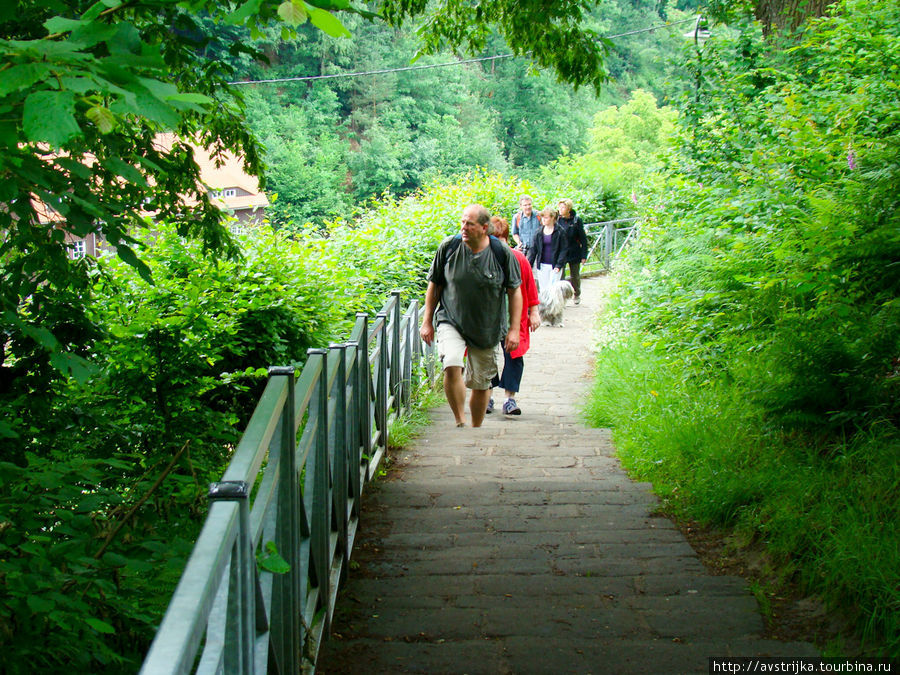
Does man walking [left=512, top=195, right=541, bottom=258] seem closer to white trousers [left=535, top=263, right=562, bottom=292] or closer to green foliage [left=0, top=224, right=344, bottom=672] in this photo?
white trousers [left=535, top=263, right=562, bottom=292]

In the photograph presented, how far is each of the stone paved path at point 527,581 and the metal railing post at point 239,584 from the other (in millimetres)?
1684

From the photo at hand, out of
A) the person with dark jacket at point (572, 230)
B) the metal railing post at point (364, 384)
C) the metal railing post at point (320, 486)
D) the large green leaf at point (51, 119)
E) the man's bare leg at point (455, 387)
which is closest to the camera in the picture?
the large green leaf at point (51, 119)

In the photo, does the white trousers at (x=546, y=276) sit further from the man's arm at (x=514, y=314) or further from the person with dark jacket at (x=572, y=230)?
the man's arm at (x=514, y=314)

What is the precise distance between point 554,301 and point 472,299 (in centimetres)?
676

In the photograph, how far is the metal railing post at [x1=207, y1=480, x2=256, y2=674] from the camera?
1.72 meters

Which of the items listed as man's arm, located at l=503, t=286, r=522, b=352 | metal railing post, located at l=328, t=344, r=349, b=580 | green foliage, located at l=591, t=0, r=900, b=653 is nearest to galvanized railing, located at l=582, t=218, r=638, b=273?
green foliage, located at l=591, t=0, r=900, b=653

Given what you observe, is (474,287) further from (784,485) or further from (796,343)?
(784,485)

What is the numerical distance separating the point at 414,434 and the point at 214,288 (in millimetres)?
1983

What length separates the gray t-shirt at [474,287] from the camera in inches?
255

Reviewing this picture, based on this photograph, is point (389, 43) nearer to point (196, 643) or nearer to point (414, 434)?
point (414, 434)

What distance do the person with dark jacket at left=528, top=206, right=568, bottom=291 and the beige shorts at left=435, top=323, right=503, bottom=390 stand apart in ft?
21.2

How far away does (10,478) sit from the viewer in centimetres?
299

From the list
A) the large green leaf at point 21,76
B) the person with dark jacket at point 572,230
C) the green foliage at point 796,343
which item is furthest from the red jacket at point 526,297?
the person with dark jacket at point 572,230

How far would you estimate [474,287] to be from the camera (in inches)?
255
